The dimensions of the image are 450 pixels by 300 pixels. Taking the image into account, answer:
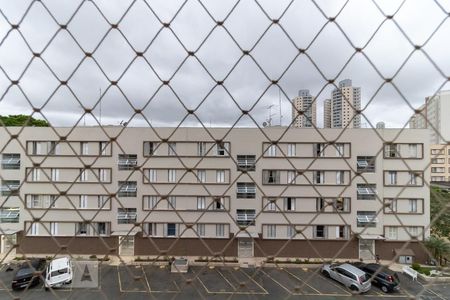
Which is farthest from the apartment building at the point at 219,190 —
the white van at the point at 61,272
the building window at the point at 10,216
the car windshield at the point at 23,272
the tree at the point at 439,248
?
the white van at the point at 61,272

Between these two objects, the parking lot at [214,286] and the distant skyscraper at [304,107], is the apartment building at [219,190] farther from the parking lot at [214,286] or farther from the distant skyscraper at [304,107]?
the distant skyscraper at [304,107]

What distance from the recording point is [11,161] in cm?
618

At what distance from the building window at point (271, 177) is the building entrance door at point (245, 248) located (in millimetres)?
1660

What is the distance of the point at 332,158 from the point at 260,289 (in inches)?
132

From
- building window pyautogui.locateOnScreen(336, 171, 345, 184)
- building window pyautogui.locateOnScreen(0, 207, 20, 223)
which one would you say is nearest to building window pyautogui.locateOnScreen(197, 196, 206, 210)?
building window pyautogui.locateOnScreen(336, 171, 345, 184)

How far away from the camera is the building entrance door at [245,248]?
6801 mm

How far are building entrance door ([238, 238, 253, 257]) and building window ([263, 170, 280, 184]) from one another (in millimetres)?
1660

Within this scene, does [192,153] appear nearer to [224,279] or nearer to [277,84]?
[224,279]

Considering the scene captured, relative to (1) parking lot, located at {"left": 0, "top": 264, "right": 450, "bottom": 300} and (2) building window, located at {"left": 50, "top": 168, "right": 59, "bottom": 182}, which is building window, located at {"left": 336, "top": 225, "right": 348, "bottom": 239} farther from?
(2) building window, located at {"left": 50, "top": 168, "right": 59, "bottom": 182}

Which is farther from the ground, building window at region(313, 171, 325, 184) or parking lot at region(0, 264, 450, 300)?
building window at region(313, 171, 325, 184)

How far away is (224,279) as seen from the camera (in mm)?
5387

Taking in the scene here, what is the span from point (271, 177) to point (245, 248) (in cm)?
197

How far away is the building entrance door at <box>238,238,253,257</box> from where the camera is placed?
6801 mm

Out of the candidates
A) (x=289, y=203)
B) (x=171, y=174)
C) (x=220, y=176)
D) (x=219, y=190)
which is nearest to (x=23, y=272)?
(x=171, y=174)
